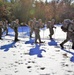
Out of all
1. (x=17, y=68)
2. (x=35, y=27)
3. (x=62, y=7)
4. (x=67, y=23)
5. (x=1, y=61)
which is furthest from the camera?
(x=62, y=7)

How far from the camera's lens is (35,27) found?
53.0 ft

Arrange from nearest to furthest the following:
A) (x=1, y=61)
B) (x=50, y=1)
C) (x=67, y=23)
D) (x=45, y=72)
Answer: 1. (x=45, y=72)
2. (x=1, y=61)
3. (x=67, y=23)
4. (x=50, y=1)

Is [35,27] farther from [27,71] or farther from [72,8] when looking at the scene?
[72,8]

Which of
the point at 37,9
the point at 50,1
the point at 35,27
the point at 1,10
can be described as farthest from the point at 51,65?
the point at 50,1

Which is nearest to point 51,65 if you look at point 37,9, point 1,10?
point 1,10

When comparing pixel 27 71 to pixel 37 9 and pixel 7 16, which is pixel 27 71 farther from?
pixel 37 9

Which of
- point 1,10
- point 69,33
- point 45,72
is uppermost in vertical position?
point 1,10

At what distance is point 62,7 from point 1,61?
5765 cm

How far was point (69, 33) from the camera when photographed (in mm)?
13352

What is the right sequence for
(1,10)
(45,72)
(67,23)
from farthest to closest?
(1,10)
(67,23)
(45,72)

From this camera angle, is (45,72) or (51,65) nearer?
(45,72)

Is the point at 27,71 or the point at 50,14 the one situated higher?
the point at 50,14

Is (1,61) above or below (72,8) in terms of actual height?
below

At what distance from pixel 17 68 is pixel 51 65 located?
1.34 metres
